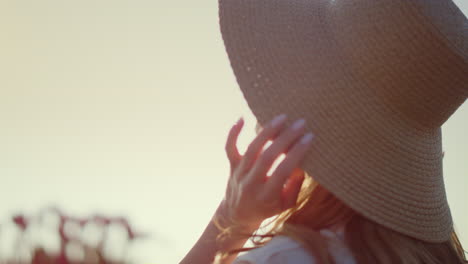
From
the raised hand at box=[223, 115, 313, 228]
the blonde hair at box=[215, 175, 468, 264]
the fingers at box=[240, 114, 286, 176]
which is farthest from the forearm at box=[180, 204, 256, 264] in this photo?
the fingers at box=[240, 114, 286, 176]

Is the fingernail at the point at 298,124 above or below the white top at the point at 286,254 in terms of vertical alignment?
above

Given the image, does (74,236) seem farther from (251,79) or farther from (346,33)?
(346,33)

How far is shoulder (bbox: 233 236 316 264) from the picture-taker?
147cm

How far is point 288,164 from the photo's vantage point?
146 cm

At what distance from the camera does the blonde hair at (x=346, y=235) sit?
5.16ft

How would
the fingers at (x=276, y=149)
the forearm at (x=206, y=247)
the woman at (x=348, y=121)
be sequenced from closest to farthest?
1. the fingers at (x=276, y=149)
2. the woman at (x=348, y=121)
3. the forearm at (x=206, y=247)

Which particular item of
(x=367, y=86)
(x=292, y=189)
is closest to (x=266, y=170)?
(x=292, y=189)

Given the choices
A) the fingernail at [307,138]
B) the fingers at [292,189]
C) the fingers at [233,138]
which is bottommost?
the fingers at [292,189]

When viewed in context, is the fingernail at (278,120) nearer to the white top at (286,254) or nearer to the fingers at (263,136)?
the fingers at (263,136)

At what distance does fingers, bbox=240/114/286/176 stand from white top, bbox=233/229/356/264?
0.76ft

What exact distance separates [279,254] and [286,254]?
20 mm

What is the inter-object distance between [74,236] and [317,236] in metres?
0.82

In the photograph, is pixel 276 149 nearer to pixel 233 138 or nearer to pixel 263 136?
pixel 263 136

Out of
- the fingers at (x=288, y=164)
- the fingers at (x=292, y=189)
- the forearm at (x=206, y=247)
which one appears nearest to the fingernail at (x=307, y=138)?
the fingers at (x=288, y=164)
